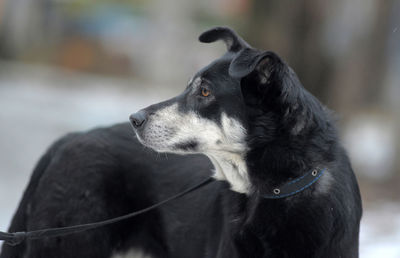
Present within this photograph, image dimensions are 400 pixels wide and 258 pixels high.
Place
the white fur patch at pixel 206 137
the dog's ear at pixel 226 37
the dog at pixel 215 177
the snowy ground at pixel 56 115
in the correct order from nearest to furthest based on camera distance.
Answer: the dog at pixel 215 177, the white fur patch at pixel 206 137, the dog's ear at pixel 226 37, the snowy ground at pixel 56 115

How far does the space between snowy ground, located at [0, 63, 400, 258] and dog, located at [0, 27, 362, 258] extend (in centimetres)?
279

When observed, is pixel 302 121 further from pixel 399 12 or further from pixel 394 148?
pixel 399 12

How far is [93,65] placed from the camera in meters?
22.8

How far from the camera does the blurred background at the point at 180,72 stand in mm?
9117

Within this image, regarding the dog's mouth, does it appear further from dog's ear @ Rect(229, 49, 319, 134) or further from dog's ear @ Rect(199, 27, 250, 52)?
dog's ear @ Rect(199, 27, 250, 52)

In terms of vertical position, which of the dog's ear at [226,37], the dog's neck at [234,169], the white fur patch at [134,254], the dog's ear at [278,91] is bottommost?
the white fur patch at [134,254]

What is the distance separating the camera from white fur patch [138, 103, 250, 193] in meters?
3.53

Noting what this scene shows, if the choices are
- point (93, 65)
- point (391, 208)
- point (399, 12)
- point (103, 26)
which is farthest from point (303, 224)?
point (103, 26)

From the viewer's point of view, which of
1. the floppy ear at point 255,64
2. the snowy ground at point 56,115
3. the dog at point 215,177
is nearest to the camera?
the floppy ear at point 255,64

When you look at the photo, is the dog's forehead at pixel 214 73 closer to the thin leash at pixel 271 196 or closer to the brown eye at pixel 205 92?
the brown eye at pixel 205 92

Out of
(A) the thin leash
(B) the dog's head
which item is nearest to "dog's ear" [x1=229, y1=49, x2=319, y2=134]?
(B) the dog's head

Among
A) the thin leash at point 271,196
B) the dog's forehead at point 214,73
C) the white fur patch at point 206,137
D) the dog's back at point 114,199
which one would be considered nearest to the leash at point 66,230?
the thin leash at point 271,196

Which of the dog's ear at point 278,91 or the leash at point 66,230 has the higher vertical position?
the dog's ear at point 278,91

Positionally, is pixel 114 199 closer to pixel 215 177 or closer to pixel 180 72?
pixel 215 177
